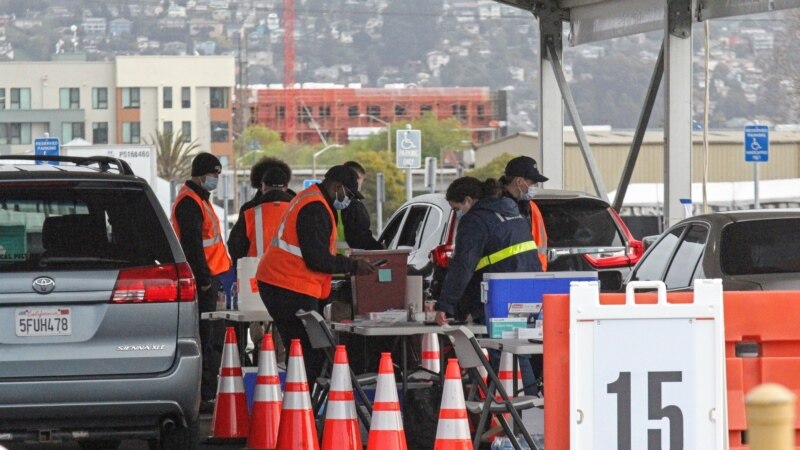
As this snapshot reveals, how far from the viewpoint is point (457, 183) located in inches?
446

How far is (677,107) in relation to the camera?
17547 mm

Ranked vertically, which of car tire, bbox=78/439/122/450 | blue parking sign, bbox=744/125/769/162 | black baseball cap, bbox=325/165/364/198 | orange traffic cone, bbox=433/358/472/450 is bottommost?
car tire, bbox=78/439/122/450

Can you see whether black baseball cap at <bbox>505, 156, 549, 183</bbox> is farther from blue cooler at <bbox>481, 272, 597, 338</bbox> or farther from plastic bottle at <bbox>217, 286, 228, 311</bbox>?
plastic bottle at <bbox>217, 286, 228, 311</bbox>

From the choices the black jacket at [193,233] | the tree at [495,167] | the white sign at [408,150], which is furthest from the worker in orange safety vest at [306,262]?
the tree at [495,167]

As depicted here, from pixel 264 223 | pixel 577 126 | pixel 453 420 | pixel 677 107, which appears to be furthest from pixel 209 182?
pixel 577 126

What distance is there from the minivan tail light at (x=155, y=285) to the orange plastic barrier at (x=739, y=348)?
2.27m

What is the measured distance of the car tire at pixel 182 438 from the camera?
8.52 metres

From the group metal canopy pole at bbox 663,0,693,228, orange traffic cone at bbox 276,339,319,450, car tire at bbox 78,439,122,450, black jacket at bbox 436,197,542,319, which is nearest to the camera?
orange traffic cone at bbox 276,339,319,450

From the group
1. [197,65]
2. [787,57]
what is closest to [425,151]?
[197,65]

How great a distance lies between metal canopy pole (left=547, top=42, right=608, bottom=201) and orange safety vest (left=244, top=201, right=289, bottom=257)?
6.47m

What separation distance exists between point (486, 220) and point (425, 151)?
170368mm

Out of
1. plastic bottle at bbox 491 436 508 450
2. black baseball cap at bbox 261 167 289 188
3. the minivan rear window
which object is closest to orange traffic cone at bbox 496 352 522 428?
Answer: plastic bottle at bbox 491 436 508 450

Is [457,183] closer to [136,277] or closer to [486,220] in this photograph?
[486,220]

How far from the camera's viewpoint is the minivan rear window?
8.40 meters
